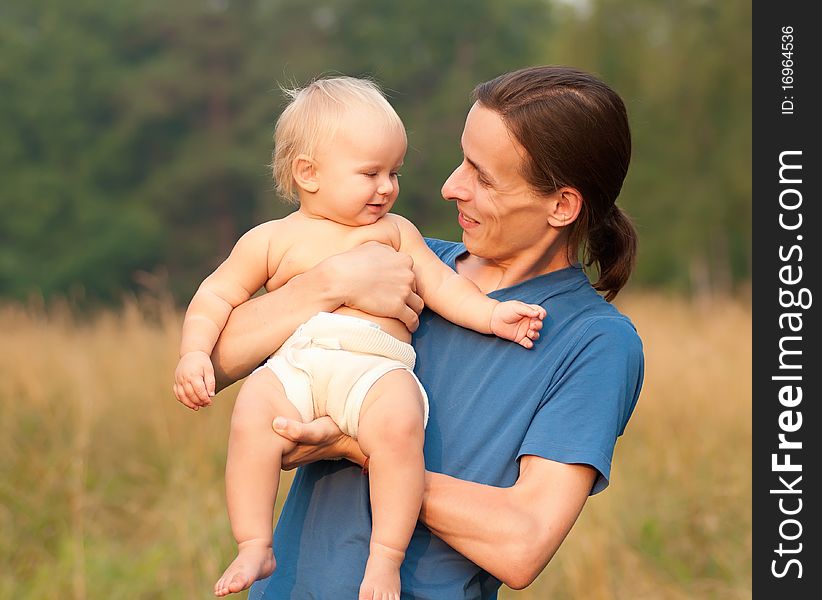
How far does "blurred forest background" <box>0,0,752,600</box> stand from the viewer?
240 inches

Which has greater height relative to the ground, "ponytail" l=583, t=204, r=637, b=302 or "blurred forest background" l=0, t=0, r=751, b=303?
Result: "blurred forest background" l=0, t=0, r=751, b=303

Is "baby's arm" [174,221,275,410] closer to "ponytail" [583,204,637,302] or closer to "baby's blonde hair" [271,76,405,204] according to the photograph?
"baby's blonde hair" [271,76,405,204]

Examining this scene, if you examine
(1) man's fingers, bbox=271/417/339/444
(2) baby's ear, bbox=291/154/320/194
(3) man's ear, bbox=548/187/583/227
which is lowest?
(1) man's fingers, bbox=271/417/339/444

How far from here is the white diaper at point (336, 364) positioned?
2400mm

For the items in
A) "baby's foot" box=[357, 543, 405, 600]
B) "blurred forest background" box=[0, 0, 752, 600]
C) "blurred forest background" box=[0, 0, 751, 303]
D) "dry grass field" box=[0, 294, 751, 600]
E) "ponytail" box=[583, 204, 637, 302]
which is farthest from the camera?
"blurred forest background" box=[0, 0, 751, 303]

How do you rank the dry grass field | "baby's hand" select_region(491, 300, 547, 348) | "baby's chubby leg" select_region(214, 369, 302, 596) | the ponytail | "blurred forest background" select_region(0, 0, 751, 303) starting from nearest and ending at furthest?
"baby's chubby leg" select_region(214, 369, 302, 596) < "baby's hand" select_region(491, 300, 547, 348) < the ponytail < the dry grass field < "blurred forest background" select_region(0, 0, 751, 303)

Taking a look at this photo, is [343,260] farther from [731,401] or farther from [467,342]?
[731,401]

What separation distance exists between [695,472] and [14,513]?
387 cm

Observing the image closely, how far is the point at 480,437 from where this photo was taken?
2.44m

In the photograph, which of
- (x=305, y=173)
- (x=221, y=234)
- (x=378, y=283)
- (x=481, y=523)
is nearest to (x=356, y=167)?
(x=305, y=173)

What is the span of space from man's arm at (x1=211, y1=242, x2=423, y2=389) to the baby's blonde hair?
0.87ft

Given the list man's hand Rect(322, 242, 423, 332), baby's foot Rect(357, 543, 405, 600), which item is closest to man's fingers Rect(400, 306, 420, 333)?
man's hand Rect(322, 242, 423, 332)
